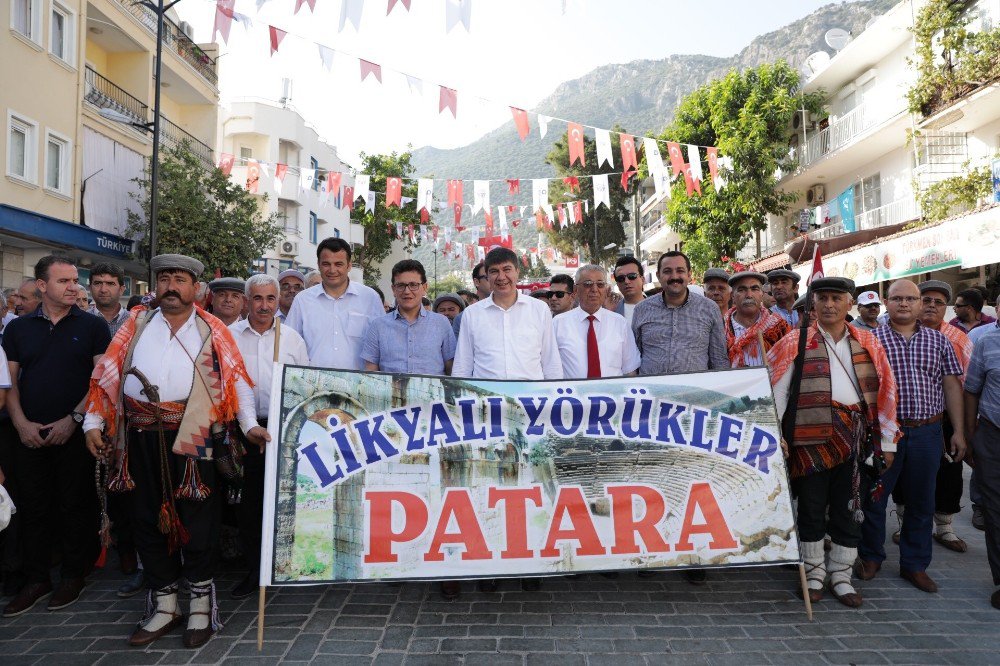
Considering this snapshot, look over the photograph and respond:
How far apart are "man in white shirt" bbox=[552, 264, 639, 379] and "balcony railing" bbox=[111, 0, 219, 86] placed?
15.7m

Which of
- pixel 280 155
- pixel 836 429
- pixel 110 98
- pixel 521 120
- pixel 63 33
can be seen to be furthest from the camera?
pixel 280 155

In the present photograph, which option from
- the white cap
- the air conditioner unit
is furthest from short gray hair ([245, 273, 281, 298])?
the air conditioner unit

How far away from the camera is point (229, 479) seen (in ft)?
12.8

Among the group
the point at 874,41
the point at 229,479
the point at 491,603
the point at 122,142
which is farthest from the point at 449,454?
the point at 874,41

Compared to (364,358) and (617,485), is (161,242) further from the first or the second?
(617,485)

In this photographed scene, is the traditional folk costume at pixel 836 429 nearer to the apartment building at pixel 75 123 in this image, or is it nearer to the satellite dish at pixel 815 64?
the apartment building at pixel 75 123

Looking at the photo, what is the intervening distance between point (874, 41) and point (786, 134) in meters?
4.03

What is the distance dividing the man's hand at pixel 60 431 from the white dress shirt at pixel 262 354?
1.08 metres

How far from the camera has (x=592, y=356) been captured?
194 inches

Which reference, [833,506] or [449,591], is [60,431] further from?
[833,506]

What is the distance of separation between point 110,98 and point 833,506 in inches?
774

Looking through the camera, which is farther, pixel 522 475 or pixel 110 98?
pixel 110 98

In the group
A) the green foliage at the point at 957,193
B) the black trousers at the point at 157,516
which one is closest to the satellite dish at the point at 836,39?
the green foliage at the point at 957,193

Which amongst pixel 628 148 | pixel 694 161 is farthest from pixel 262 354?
pixel 694 161
